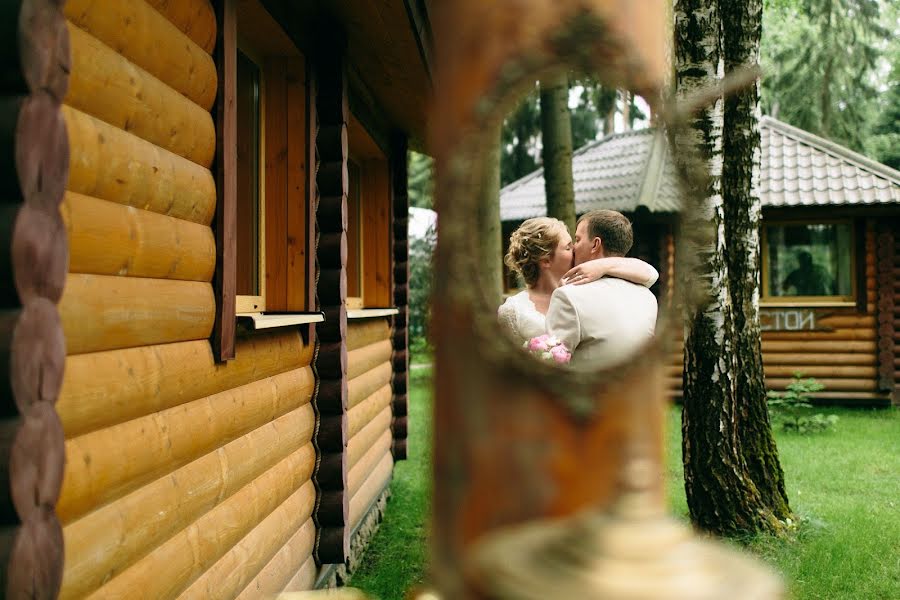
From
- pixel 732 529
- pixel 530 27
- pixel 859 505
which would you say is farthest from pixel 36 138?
pixel 859 505

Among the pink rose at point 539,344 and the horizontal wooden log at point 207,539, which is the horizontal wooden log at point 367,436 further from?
the pink rose at point 539,344

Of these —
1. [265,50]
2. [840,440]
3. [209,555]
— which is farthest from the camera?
[840,440]

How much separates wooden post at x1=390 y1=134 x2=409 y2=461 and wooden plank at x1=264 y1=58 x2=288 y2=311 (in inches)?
146

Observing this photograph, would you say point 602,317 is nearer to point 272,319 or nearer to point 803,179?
point 272,319

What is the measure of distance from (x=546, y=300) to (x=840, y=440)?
8.99 m

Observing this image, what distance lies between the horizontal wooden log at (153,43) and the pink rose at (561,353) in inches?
64.9

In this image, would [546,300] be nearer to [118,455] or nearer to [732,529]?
[118,455]

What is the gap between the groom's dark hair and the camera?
156 cm

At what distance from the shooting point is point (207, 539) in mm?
3088

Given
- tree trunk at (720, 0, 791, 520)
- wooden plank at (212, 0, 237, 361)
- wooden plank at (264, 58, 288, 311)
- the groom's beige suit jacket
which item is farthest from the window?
the groom's beige suit jacket

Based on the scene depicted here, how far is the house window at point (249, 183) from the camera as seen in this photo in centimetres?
436

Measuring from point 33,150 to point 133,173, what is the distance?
2.44 feet

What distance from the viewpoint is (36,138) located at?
5.58 feet

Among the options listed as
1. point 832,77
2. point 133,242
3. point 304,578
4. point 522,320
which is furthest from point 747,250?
point 832,77
